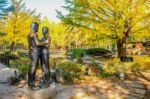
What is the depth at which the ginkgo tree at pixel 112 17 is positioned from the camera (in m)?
20.3

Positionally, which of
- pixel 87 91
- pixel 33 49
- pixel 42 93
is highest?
pixel 33 49

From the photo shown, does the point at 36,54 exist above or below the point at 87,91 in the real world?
above

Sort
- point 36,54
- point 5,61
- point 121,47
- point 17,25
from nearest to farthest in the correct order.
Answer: point 36,54 → point 121,47 → point 5,61 → point 17,25

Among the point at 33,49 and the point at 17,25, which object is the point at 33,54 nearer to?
the point at 33,49

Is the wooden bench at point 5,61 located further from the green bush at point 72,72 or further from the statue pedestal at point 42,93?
the statue pedestal at point 42,93

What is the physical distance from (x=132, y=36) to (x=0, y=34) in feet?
69.6

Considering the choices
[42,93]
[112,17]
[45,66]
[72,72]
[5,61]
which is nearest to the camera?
[42,93]

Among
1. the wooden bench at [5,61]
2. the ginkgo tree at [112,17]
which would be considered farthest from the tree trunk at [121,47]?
the wooden bench at [5,61]

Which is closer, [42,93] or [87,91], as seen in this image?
[42,93]

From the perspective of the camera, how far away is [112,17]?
2119 cm

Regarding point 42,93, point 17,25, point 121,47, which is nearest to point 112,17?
point 121,47

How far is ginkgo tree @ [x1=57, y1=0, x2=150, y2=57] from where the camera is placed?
20.3m

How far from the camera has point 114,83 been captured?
570 inches

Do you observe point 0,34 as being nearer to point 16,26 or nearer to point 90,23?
point 16,26
